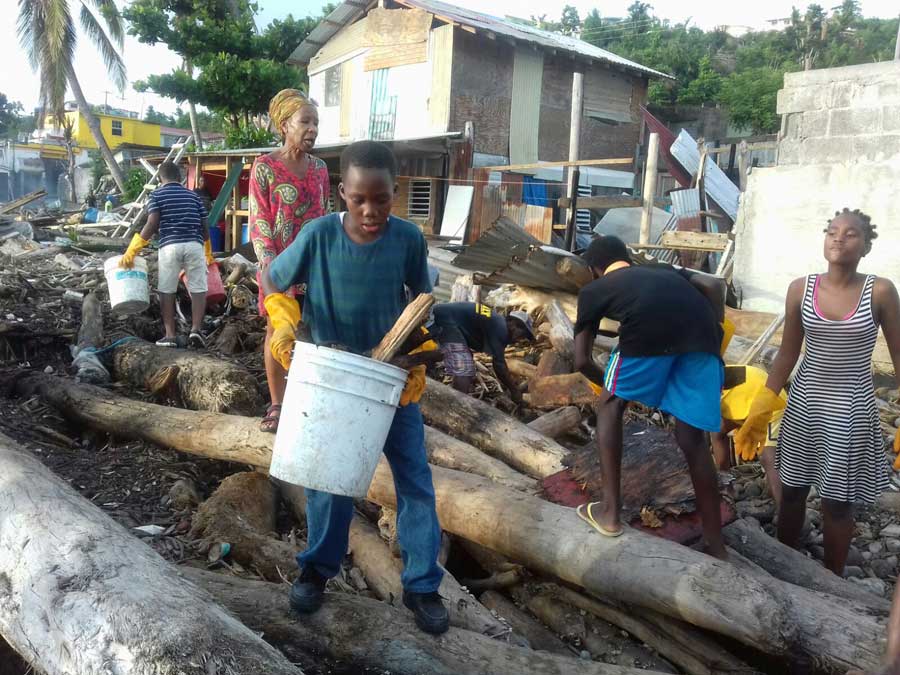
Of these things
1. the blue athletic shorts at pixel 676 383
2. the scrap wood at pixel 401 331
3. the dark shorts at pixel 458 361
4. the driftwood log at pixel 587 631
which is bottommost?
the driftwood log at pixel 587 631

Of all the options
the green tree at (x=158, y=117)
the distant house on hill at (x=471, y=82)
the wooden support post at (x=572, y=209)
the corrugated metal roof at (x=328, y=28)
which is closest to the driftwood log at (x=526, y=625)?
the wooden support post at (x=572, y=209)

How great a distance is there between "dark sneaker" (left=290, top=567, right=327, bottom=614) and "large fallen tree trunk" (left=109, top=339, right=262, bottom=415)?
7.05 ft

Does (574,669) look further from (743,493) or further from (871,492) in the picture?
(743,493)

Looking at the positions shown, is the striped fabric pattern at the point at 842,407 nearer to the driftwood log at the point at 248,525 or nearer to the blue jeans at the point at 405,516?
the blue jeans at the point at 405,516

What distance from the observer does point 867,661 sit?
7.49 feet

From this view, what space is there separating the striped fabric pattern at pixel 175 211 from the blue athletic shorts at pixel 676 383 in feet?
15.1

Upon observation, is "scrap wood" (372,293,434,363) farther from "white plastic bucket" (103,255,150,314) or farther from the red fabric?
"white plastic bucket" (103,255,150,314)

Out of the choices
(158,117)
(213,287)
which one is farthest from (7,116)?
(213,287)

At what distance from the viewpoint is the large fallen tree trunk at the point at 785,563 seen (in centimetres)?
285

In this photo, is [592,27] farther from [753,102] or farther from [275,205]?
[275,205]

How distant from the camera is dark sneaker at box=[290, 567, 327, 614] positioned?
2447mm

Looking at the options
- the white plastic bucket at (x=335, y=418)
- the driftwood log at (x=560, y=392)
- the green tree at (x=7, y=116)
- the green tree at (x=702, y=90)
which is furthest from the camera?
the green tree at (x=7, y=116)

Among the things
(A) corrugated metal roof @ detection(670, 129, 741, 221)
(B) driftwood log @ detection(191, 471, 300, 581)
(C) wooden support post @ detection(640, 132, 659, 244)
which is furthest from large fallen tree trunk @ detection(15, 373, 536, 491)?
(A) corrugated metal roof @ detection(670, 129, 741, 221)

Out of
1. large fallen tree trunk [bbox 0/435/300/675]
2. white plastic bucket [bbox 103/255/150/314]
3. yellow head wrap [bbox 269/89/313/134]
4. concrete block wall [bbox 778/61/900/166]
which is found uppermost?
concrete block wall [bbox 778/61/900/166]
